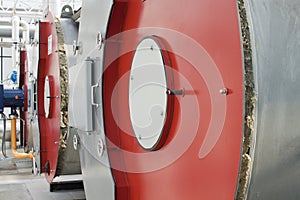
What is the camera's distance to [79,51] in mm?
1691

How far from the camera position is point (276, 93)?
633mm

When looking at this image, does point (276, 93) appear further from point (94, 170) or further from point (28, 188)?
point (28, 188)

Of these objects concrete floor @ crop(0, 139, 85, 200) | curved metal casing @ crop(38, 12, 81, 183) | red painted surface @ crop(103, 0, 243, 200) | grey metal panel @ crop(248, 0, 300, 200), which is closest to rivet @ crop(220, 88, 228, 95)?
red painted surface @ crop(103, 0, 243, 200)

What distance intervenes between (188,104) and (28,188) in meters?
2.52

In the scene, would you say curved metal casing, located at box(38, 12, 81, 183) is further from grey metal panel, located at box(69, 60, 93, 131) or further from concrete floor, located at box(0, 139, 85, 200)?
grey metal panel, located at box(69, 60, 93, 131)

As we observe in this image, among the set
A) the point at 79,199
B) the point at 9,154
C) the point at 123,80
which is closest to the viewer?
the point at 123,80

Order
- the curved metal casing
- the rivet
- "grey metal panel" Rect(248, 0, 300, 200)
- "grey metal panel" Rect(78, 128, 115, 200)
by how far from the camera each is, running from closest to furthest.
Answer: "grey metal panel" Rect(248, 0, 300, 200) → the rivet → "grey metal panel" Rect(78, 128, 115, 200) → the curved metal casing

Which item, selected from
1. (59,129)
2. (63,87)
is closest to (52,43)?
(63,87)

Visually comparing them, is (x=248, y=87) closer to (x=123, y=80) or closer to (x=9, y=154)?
(x=123, y=80)

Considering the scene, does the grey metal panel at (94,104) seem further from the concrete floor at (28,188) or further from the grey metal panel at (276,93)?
the concrete floor at (28,188)

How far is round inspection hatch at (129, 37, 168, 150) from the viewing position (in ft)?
3.39

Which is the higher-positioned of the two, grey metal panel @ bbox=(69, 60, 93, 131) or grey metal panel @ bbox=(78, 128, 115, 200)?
grey metal panel @ bbox=(69, 60, 93, 131)

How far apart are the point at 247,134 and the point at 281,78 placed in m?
0.10

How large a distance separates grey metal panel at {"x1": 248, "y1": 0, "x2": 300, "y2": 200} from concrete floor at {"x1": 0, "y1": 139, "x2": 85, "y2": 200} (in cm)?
239
